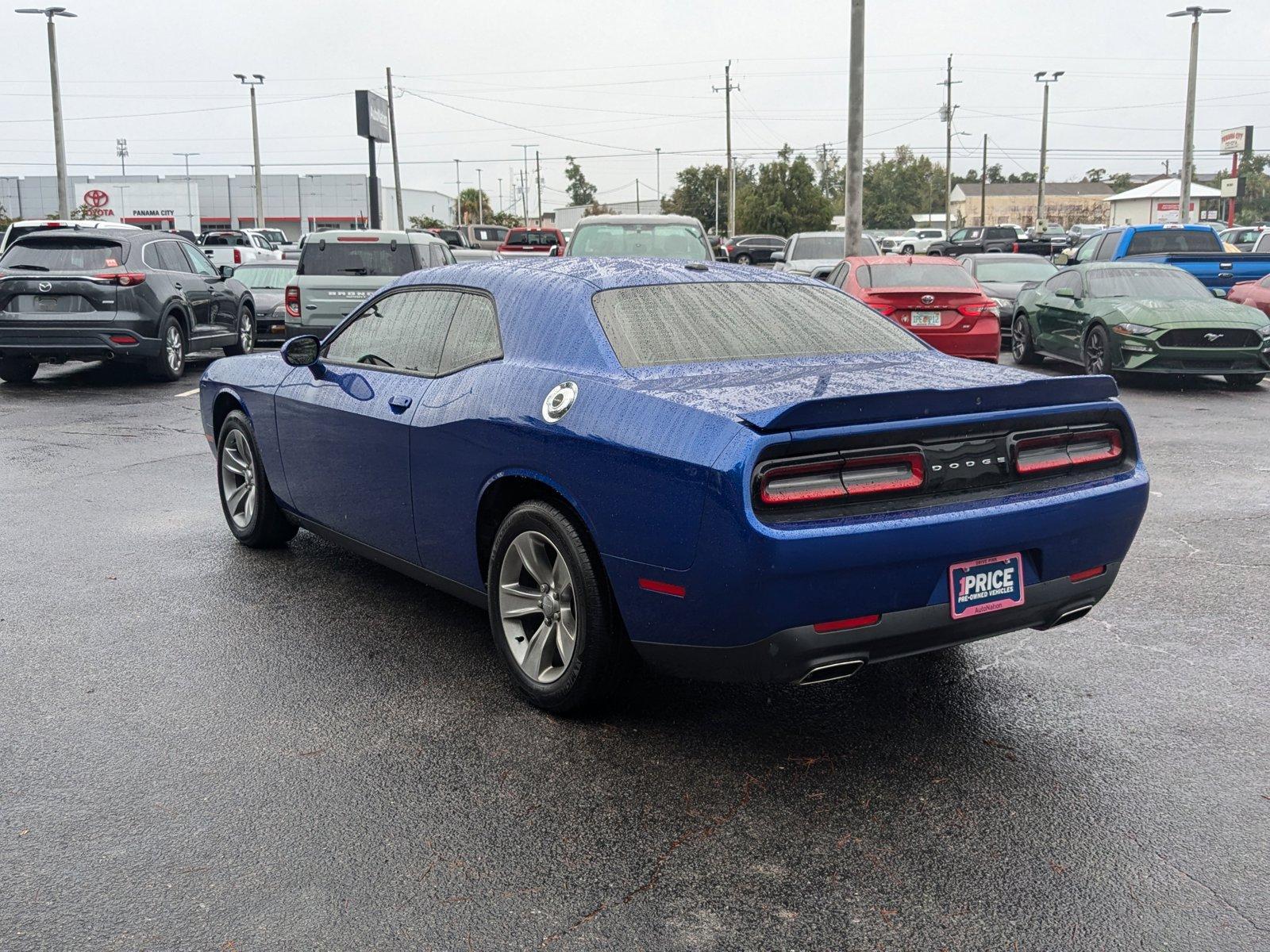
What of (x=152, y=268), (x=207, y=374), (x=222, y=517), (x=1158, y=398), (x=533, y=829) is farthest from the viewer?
(x=152, y=268)

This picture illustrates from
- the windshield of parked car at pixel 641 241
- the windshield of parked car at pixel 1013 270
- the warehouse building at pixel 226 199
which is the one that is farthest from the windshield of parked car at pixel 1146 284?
the warehouse building at pixel 226 199

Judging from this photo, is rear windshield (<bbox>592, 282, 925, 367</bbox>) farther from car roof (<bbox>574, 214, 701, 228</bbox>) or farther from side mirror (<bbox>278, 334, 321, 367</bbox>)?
car roof (<bbox>574, 214, 701, 228</bbox>)

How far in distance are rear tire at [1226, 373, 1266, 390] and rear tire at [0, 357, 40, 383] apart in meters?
14.3

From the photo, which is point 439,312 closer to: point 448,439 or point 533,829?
point 448,439

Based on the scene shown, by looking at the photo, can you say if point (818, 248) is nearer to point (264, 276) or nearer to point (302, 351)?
point (264, 276)

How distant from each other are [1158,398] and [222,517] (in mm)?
10194

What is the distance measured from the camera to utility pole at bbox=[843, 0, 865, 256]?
2325 cm

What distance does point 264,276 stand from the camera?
69.1 feet

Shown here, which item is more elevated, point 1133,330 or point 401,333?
point 401,333

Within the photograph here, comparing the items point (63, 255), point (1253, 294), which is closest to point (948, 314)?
point (1253, 294)

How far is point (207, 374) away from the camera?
22.8 feet

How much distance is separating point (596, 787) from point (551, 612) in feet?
2.49

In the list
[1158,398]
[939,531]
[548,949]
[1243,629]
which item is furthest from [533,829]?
[1158,398]

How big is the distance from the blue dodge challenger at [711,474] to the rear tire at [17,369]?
1124cm
